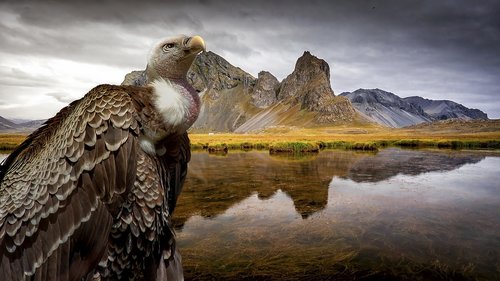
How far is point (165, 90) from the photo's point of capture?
2988 mm

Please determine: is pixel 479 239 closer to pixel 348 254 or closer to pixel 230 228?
pixel 348 254

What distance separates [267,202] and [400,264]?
585 cm

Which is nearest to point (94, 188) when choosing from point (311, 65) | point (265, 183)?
point (265, 183)

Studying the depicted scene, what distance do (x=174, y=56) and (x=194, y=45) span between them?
0.23 m

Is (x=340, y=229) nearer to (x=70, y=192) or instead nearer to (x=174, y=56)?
(x=174, y=56)

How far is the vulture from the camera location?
2613 millimetres

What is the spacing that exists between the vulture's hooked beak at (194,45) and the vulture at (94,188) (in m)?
0.38

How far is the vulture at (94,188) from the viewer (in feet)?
8.57

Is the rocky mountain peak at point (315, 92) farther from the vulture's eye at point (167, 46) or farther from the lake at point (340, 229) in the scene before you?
the vulture's eye at point (167, 46)

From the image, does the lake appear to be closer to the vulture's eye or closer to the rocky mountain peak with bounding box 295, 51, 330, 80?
the vulture's eye

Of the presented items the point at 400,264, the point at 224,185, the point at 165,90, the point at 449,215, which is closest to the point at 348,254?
the point at 400,264

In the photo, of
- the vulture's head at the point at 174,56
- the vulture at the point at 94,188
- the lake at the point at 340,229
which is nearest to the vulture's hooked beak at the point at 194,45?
the vulture's head at the point at 174,56

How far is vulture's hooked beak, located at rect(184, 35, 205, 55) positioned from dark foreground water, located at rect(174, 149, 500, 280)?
430 cm

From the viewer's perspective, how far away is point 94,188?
269 cm
